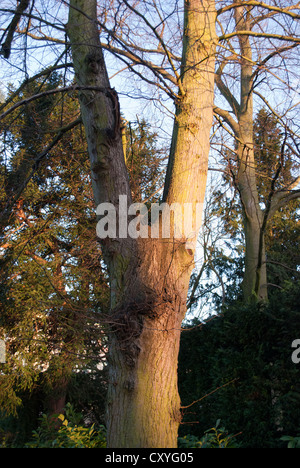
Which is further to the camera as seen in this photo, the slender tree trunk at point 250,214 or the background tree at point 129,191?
the slender tree trunk at point 250,214

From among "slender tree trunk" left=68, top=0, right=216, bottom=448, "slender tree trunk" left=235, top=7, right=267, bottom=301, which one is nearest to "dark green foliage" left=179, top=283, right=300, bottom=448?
"slender tree trunk" left=68, top=0, right=216, bottom=448

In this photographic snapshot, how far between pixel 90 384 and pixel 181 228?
838 cm

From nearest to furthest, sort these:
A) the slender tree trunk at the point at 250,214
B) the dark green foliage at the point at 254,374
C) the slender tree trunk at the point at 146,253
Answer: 1. the slender tree trunk at the point at 146,253
2. the dark green foliage at the point at 254,374
3. the slender tree trunk at the point at 250,214

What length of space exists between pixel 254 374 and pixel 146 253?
8.90 feet

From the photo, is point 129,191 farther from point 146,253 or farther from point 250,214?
point 250,214

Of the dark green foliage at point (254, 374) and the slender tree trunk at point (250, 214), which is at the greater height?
the slender tree trunk at point (250, 214)

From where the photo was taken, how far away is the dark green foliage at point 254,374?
466 cm

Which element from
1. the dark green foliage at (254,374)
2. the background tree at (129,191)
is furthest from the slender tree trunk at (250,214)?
the background tree at (129,191)

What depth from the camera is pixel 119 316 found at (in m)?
3.03

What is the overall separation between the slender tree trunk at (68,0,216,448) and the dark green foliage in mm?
1311

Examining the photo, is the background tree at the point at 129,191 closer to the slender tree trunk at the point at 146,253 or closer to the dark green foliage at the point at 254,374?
the slender tree trunk at the point at 146,253

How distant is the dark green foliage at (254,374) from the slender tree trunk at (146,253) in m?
1.31

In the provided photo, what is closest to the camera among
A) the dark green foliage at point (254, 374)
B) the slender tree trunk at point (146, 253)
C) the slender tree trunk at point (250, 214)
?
the slender tree trunk at point (146, 253)

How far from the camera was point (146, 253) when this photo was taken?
3.20m
